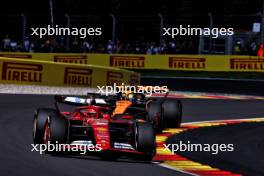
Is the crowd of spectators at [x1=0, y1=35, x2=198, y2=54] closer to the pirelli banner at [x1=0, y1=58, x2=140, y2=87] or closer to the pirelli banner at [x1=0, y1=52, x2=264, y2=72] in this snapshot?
the pirelli banner at [x1=0, y1=52, x2=264, y2=72]

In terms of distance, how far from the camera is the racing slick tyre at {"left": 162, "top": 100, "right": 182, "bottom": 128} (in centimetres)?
1538

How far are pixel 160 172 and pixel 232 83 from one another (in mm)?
16417

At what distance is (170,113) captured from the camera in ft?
50.5

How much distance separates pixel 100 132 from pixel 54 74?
1191 cm

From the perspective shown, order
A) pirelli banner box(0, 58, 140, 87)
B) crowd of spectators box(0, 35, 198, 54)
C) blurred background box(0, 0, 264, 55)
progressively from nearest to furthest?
pirelli banner box(0, 58, 140, 87), blurred background box(0, 0, 264, 55), crowd of spectators box(0, 35, 198, 54)

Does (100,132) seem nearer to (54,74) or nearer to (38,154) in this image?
(38,154)

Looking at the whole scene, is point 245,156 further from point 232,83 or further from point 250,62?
point 250,62

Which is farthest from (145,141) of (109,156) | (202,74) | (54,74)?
(202,74)

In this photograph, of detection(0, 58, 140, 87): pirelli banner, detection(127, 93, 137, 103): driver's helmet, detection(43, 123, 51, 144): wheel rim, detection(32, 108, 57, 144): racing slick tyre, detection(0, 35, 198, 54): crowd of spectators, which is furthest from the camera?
detection(0, 35, 198, 54): crowd of spectators

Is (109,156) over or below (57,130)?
below

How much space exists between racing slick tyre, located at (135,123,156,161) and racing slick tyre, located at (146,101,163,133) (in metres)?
3.21

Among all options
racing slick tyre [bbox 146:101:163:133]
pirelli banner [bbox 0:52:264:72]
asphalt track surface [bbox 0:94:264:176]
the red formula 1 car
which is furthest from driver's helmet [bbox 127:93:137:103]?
pirelli banner [bbox 0:52:264:72]

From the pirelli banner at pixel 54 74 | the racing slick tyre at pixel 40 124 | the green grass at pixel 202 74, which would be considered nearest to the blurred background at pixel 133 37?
the green grass at pixel 202 74

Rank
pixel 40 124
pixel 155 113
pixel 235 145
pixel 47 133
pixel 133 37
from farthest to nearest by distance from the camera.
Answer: pixel 133 37, pixel 155 113, pixel 235 145, pixel 40 124, pixel 47 133
